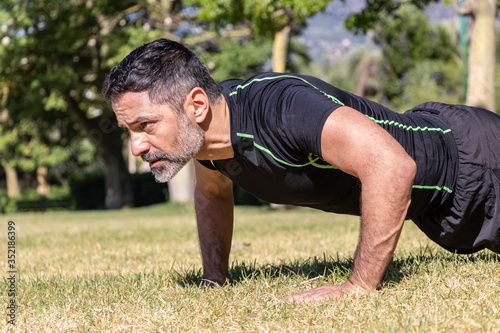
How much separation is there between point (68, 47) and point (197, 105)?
62.8 ft

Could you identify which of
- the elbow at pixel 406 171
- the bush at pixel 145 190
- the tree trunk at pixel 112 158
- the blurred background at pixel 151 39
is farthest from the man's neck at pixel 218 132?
the bush at pixel 145 190

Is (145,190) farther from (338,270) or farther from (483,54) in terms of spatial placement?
(338,270)

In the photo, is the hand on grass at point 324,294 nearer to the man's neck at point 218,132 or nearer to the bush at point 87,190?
the man's neck at point 218,132

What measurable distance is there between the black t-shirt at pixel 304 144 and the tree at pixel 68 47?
16.7 m

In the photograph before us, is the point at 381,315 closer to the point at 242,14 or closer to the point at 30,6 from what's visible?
the point at 242,14

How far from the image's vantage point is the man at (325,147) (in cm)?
263

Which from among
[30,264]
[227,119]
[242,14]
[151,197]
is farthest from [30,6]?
[227,119]

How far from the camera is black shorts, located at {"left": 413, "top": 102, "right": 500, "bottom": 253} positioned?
318cm

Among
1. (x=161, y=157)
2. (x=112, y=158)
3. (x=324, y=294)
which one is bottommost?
(x=112, y=158)

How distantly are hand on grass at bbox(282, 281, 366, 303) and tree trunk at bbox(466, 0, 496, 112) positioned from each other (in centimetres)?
963

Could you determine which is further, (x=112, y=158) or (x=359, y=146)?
(x=112, y=158)

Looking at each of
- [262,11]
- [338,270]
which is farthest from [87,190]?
[338,270]

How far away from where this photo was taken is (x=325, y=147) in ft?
8.57

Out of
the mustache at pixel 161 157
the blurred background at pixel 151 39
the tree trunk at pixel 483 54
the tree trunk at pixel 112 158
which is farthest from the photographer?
the tree trunk at pixel 112 158
